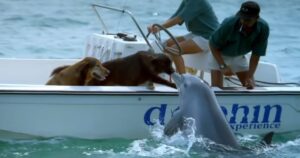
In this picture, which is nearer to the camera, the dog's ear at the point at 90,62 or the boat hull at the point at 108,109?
the boat hull at the point at 108,109

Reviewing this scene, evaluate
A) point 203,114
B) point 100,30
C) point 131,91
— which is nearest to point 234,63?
point 131,91

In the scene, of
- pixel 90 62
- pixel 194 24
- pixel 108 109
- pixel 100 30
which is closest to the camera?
pixel 108 109

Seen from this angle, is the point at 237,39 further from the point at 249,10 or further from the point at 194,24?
the point at 194,24

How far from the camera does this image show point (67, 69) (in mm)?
8297

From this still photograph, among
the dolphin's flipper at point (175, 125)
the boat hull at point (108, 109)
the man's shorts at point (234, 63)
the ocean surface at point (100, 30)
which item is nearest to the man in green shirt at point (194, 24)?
the man's shorts at point (234, 63)

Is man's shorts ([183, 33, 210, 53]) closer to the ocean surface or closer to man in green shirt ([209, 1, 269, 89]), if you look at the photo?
man in green shirt ([209, 1, 269, 89])

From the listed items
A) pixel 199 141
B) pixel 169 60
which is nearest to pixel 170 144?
pixel 199 141

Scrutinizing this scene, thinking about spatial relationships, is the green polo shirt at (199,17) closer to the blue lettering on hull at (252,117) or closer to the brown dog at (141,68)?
the brown dog at (141,68)

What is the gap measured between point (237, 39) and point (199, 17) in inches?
24.0

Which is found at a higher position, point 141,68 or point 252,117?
point 141,68

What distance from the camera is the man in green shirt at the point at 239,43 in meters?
8.02

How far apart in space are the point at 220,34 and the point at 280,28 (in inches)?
612

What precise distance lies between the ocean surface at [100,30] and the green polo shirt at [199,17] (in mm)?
1262

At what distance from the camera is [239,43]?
8.31m
